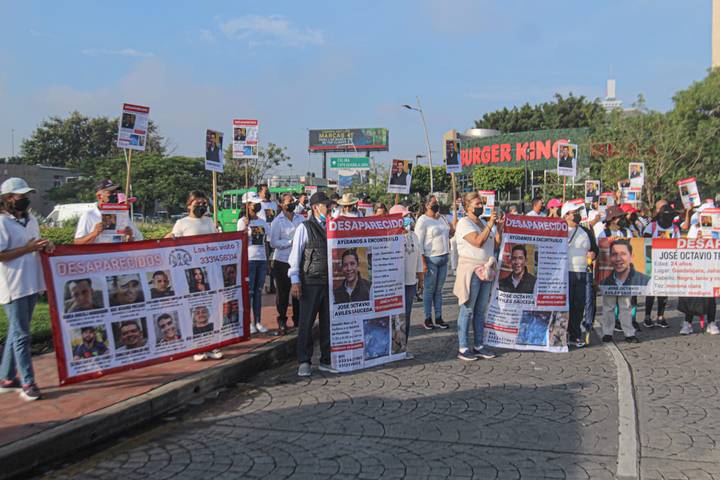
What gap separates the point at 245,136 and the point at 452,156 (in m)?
4.80

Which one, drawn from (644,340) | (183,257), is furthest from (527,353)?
(183,257)

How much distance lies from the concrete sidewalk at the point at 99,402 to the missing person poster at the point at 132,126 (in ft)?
13.5

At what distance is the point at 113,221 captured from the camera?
7.02 meters

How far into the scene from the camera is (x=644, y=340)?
8.76 meters

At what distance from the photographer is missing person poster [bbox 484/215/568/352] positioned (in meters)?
7.86

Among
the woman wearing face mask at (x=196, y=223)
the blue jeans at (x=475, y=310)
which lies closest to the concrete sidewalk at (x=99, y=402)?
the woman wearing face mask at (x=196, y=223)

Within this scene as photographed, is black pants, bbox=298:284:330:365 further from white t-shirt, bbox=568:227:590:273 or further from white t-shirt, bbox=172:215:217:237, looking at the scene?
white t-shirt, bbox=568:227:590:273

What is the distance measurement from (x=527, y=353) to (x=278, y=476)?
454 centimetres

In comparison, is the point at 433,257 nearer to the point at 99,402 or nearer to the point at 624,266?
the point at 624,266

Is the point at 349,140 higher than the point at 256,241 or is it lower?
higher

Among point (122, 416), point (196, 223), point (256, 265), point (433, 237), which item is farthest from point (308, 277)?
point (433, 237)

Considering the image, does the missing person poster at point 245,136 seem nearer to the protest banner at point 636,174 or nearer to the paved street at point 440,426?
the paved street at point 440,426

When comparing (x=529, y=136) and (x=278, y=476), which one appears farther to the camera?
(x=529, y=136)

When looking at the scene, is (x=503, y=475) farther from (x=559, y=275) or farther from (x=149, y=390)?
(x=559, y=275)
